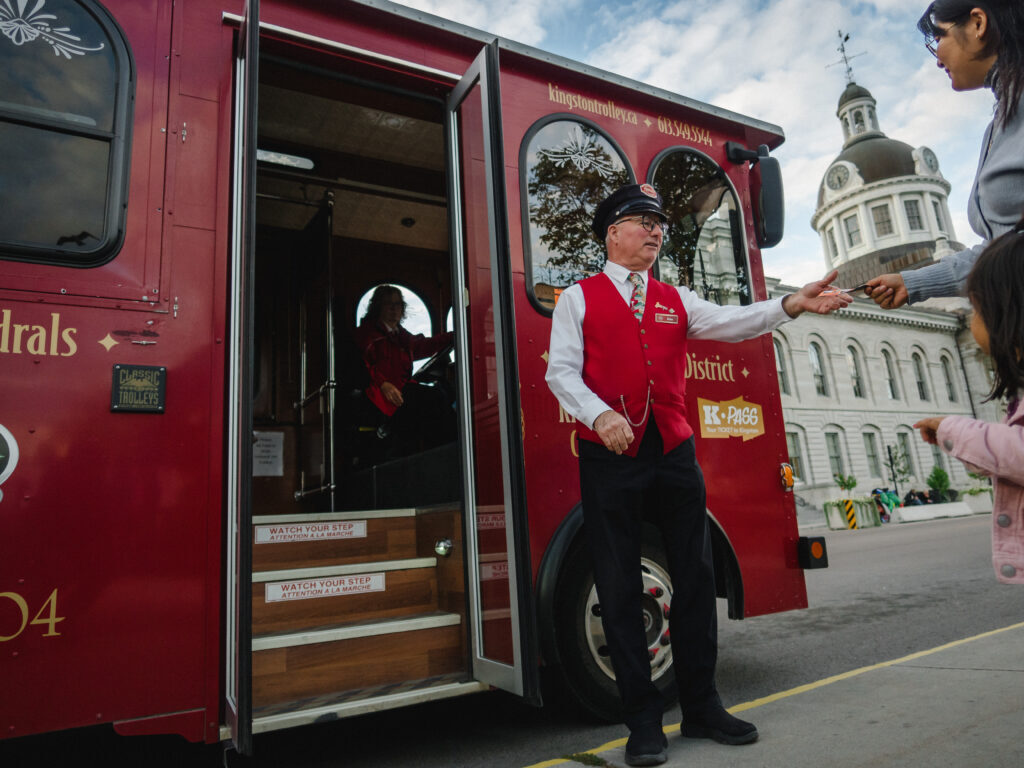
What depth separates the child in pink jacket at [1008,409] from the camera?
1.55 metres

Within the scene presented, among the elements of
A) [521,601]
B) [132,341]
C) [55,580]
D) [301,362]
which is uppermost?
Result: [301,362]

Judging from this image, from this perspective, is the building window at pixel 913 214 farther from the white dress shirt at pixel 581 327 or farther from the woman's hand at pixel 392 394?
the white dress shirt at pixel 581 327

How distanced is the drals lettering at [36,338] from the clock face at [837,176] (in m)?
70.0

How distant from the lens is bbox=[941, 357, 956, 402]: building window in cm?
4288

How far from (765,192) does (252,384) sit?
9.79 ft

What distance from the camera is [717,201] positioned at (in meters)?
4.11

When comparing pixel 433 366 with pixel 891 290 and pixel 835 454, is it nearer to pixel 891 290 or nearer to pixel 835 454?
pixel 891 290

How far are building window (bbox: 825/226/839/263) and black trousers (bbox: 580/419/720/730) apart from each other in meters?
68.7

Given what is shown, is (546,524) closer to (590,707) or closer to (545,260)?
(590,707)

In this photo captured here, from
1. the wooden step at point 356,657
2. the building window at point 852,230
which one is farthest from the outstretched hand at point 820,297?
the building window at point 852,230

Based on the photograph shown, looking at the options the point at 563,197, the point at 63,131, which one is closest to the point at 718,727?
the point at 563,197

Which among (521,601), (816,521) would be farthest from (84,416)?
(816,521)

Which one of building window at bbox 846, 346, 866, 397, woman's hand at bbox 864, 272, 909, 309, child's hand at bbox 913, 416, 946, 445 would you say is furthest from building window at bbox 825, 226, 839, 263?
child's hand at bbox 913, 416, 946, 445

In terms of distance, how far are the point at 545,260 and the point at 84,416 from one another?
1.97 m
